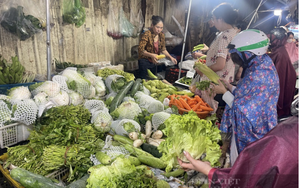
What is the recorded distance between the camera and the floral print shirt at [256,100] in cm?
256

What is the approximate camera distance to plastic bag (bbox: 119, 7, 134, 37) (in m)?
7.76

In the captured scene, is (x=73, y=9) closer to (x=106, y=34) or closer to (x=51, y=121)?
(x=106, y=34)

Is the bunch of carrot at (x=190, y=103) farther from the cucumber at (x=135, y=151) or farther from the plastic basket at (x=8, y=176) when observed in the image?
the plastic basket at (x=8, y=176)

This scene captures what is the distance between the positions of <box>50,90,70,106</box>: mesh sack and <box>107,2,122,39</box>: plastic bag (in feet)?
14.9

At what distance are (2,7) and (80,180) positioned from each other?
177 inches

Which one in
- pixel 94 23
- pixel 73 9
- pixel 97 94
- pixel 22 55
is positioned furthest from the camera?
pixel 94 23

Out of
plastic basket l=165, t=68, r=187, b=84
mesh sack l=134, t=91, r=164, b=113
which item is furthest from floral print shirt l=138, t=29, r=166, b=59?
mesh sack l=134, t=91, r=164, b=113

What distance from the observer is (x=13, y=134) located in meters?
3.01

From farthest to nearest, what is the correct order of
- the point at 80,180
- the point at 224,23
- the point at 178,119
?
the point at 224,23 → the point at 80,180 → the point at 178,119

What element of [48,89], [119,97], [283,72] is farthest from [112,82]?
[283,72]

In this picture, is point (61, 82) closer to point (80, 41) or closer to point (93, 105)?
point (93, 105)

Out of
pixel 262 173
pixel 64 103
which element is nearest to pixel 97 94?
pixel 64 103

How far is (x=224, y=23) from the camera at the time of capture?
4.02 meters

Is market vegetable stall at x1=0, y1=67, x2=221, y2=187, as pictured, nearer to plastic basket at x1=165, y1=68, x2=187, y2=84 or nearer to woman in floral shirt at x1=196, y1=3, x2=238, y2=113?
woman in floral shirt at x1=196, y1=3, x2=238, y2=113
